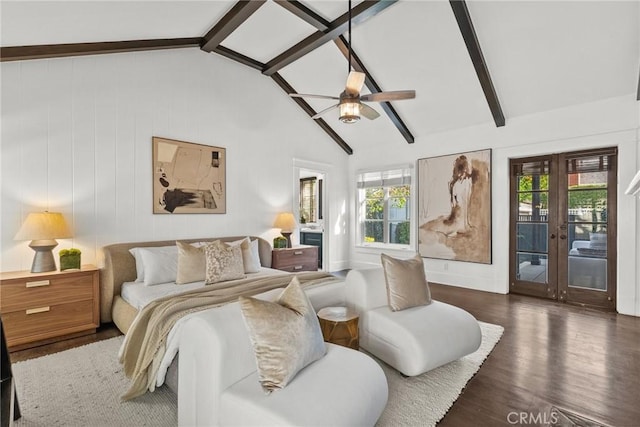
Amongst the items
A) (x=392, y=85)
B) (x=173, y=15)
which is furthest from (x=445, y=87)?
(x=173, y=15)

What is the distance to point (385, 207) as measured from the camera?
266 inches

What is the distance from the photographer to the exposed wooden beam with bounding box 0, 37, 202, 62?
3.05 meters

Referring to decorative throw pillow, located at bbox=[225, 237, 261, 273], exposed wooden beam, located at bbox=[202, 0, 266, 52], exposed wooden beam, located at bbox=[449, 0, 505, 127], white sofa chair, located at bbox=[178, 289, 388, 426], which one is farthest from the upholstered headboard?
exposed wooden beam, located at bbox=[449, 0, 505, 127]

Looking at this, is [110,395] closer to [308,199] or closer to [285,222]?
[285,222]

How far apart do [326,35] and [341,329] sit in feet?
12.2

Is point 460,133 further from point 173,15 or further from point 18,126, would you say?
point 18,126

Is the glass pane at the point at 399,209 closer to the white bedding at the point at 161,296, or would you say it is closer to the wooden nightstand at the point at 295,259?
the wooden nightstand at the point at 295,259

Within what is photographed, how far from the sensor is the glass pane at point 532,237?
15.6 ft

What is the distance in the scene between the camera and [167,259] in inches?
142

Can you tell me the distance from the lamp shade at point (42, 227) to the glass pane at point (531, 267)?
611 cm

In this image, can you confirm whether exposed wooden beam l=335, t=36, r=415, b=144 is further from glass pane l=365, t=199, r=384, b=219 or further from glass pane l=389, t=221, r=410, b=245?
glass pane l=389, t=221, r=410, b=245

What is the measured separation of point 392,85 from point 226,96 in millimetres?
2625

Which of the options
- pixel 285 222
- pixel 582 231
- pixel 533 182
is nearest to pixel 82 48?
pixel 285 222

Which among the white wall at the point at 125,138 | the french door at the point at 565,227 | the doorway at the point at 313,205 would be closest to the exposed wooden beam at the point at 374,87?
the white wall at the point at 125,138
